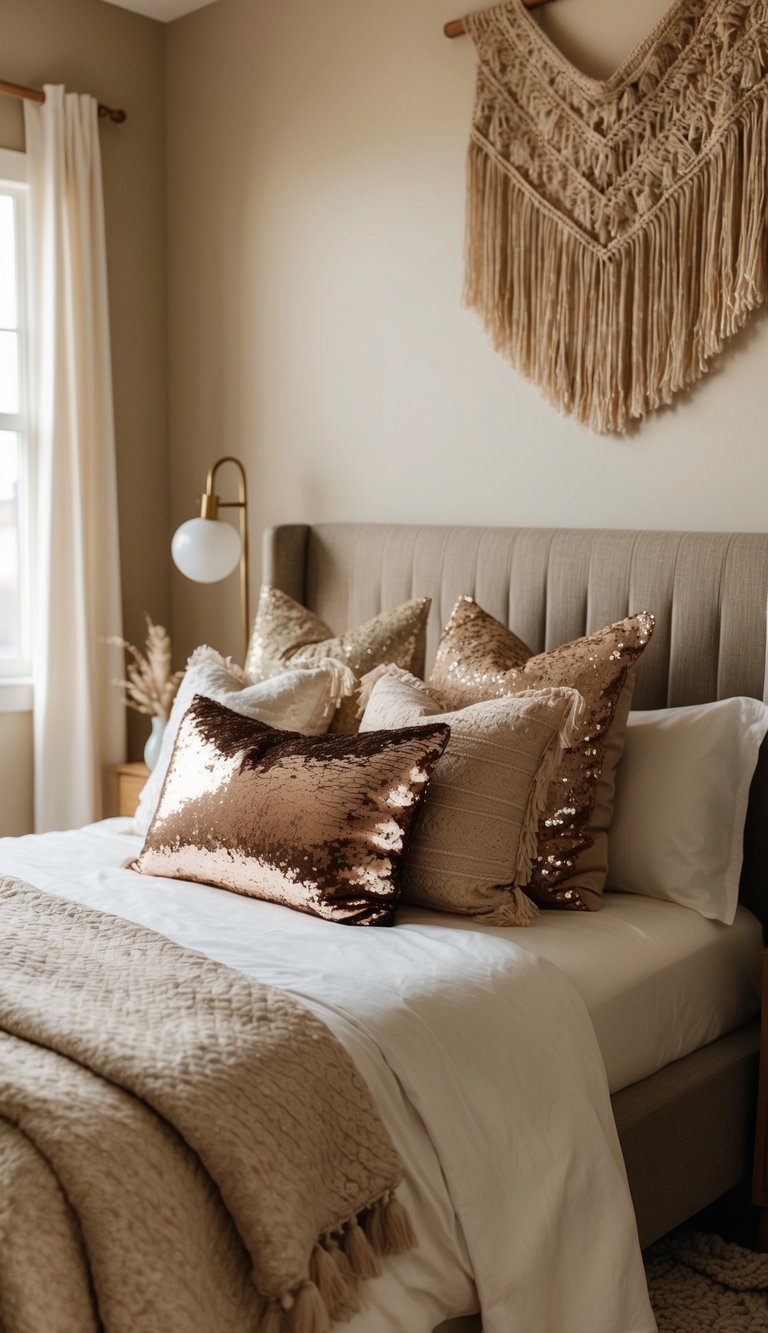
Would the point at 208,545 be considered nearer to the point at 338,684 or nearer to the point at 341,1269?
the point at 338,684

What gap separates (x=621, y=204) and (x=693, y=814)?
1371 millimetres

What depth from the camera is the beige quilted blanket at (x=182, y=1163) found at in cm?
126

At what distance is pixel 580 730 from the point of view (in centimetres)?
225

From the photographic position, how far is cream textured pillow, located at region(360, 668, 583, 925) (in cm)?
210

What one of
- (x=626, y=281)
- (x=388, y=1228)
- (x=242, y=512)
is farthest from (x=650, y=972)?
(x=242, y=512)

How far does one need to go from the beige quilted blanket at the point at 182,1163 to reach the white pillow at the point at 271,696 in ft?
3.15

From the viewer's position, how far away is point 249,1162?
4.44 ft

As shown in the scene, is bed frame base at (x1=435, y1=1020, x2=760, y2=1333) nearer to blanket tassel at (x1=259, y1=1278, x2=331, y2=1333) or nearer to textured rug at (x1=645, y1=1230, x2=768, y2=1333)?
textured rug at (x1=645, y1=1230, x2=768, y2=1333)

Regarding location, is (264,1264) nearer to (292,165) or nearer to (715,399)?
(715,399)

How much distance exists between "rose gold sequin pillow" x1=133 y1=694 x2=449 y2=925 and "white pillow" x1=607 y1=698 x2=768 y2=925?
0.47m

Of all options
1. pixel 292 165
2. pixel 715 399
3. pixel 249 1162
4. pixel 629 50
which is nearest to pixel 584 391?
pixel 715 399

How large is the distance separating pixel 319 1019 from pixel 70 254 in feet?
9.26

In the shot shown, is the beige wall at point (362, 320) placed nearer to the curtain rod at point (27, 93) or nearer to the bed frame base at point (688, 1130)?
the curtain rod at point (27, 93)

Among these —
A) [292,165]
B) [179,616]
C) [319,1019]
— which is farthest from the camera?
[179,616]
